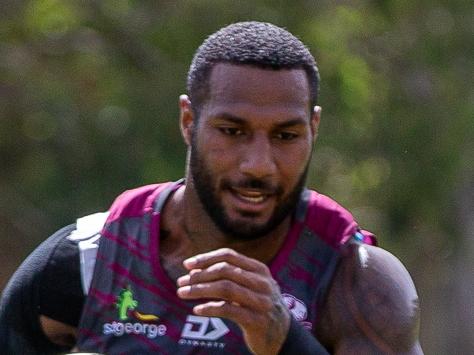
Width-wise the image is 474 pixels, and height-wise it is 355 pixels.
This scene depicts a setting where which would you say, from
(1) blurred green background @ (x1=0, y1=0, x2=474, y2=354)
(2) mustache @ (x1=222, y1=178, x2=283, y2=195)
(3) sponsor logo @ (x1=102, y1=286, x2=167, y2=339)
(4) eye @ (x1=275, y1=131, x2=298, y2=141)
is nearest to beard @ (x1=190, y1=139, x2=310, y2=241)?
(2) mustache @ (x1=222, y1=178, x2=283, y2=195)

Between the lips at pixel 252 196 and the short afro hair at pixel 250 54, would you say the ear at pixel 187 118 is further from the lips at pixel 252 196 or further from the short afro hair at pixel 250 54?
the lips at pixel 252 196

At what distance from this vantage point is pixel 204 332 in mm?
4363

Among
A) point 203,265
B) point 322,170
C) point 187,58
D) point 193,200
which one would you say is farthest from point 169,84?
point 203,265

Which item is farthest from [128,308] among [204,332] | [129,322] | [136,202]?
[136,202]

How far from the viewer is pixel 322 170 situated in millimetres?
12664

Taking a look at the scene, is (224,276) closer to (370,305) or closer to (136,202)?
(370,305)

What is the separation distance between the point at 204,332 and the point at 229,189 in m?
0.39

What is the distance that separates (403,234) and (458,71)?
1.43 meters

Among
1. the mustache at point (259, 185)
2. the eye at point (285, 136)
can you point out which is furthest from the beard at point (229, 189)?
the eye at point (285, 136)

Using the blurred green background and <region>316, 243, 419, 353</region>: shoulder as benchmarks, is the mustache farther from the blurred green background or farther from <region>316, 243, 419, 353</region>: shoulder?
the blurred green background

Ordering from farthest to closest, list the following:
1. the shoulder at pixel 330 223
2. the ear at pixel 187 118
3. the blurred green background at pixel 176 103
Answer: the blurred green background at pixel 176 103, the ear at pixel 187 118, the shoulder at pixel 330 223

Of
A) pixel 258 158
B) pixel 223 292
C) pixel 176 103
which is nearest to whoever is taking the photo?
pixel 223 292

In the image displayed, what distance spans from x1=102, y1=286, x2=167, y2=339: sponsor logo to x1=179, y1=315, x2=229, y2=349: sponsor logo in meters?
0.07

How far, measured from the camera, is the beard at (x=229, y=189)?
4.29 m
